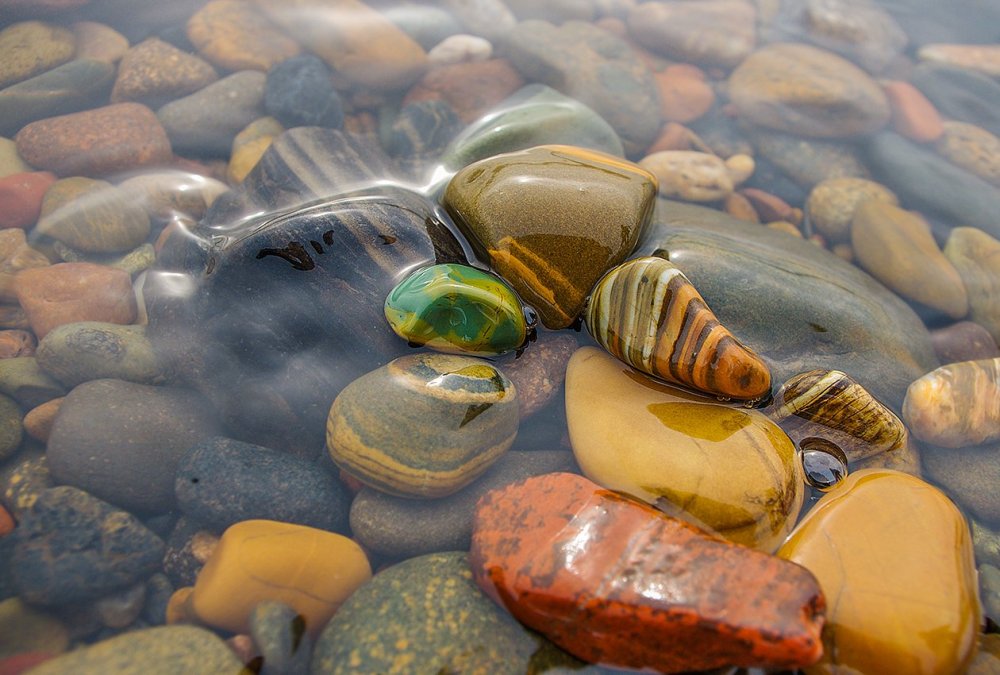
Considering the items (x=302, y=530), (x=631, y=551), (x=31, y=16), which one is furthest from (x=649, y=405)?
(x=31, y=16)

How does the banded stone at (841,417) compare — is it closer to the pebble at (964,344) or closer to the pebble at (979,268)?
the pebble at (964,344)

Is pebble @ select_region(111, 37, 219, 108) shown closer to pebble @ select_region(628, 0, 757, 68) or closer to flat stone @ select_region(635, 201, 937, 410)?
flat stone @ select_region(635, 201, 937, 410)

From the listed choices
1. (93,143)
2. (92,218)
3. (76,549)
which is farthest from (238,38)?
(76,549)

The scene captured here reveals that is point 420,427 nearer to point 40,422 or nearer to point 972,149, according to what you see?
point 40,422

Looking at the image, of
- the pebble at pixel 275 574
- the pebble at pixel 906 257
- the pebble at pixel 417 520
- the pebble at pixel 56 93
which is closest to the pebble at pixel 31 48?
the pebble at pixel 56 93

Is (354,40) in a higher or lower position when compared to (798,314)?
higher

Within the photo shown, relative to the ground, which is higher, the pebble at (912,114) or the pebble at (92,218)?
the pebble at (912,114)

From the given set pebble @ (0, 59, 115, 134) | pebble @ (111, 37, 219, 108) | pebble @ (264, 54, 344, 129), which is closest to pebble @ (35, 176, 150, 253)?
pebble @ (0, 59, 115, 134)

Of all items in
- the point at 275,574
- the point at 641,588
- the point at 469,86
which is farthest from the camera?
the point at 469,86
